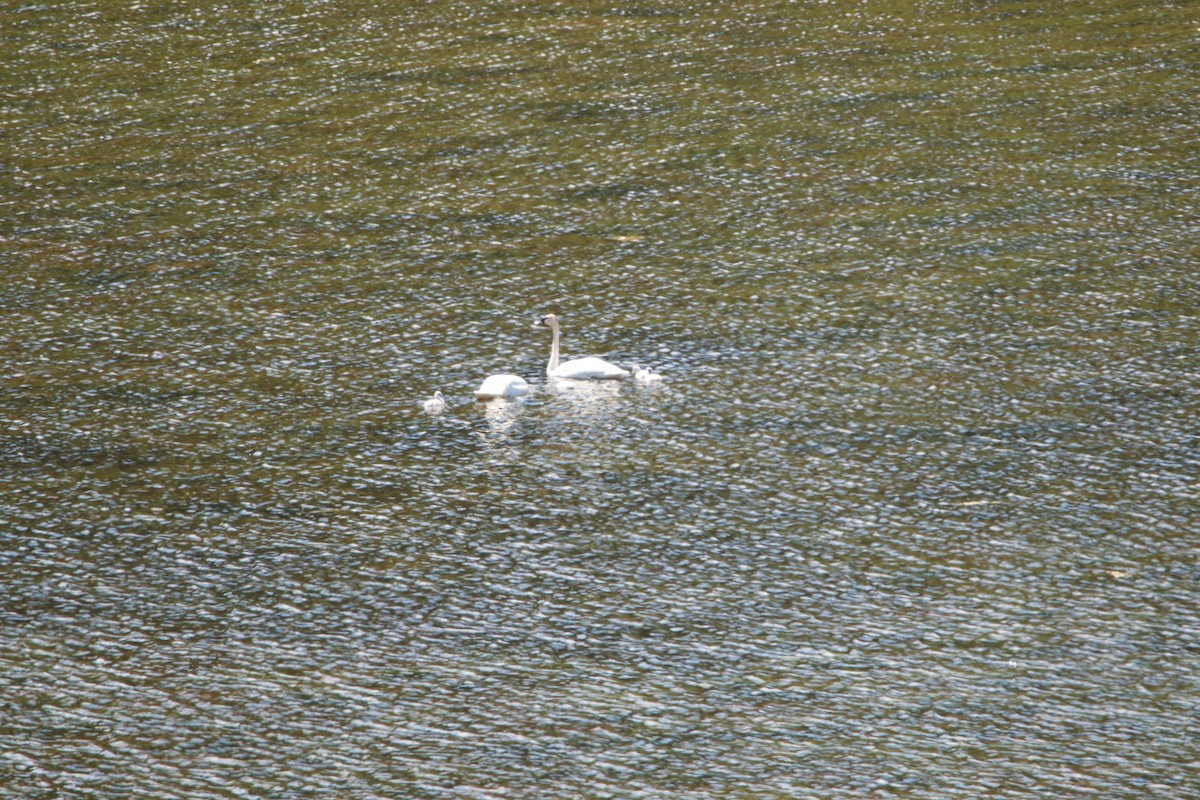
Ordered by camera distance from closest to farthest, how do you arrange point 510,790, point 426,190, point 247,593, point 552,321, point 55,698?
point 510,790, point 55,698, point 247,593, point 552,321, point 426,190

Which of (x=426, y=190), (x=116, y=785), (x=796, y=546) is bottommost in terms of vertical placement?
(x=116, y=785)

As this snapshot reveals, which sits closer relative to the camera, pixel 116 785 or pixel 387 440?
pixel 116 785

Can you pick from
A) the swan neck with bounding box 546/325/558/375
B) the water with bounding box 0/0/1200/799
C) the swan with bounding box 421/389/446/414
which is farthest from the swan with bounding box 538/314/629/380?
the swan with bounding box 421/389/446/414

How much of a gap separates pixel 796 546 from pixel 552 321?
11.8ft

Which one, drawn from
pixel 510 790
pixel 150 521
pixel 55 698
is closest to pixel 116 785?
pixel 55 698

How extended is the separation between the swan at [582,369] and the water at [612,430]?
0.45ft

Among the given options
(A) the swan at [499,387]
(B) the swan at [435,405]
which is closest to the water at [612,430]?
(B) the swan at [435,405]

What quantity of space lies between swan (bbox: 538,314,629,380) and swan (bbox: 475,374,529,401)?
0.40 meters

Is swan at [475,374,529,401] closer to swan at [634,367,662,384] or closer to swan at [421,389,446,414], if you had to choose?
swan at [421,389,446,414]

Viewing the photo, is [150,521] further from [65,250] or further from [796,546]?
[65,250]

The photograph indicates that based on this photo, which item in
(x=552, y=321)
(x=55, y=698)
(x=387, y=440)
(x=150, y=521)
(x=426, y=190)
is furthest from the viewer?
(x=426, y=190)

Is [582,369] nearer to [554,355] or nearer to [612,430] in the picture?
[554,355]

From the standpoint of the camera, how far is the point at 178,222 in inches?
654

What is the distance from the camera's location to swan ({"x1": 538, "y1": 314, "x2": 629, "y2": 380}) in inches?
500
